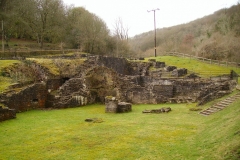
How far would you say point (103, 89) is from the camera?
24422 mm

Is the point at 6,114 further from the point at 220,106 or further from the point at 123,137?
the point at 220,106

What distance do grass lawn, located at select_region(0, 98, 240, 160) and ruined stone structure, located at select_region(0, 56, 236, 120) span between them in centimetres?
333

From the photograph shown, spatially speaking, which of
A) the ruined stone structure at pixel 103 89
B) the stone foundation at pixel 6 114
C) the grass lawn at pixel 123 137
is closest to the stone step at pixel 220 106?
the grass lawn at pixel 123 137

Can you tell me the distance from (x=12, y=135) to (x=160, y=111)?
10073mm

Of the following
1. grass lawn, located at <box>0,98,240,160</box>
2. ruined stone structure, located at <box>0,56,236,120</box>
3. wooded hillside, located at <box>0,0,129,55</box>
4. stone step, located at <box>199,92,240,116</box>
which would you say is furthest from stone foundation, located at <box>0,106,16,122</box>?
wooded hillside, located at <box>0,0,129,55</box>

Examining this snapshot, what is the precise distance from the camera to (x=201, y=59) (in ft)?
146

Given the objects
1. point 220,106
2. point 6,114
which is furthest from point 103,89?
point 220,106

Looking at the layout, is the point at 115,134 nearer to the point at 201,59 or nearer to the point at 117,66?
the point at 117,66

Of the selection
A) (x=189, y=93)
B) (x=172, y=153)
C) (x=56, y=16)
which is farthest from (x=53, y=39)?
(x=172, y=153)

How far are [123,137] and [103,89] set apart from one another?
12.6 m

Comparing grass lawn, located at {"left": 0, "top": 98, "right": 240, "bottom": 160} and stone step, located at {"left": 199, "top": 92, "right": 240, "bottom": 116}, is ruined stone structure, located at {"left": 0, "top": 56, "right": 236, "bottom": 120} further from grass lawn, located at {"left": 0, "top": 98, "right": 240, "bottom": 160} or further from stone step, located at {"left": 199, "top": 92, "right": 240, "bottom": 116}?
grass lawn, located at {"left": 0, "top": 98, "right": 240, "bottom": 160}

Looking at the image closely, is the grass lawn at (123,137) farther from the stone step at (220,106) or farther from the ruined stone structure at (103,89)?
the ruined stone structure at (103,89)

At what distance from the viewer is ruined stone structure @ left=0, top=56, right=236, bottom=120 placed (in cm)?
2024

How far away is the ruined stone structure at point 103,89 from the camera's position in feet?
66.4
